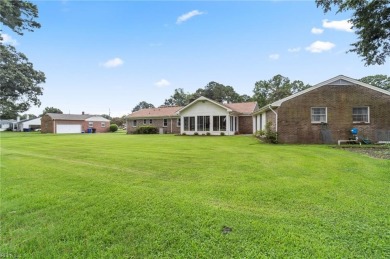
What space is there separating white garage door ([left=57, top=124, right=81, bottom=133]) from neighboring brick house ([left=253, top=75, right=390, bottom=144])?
131ft

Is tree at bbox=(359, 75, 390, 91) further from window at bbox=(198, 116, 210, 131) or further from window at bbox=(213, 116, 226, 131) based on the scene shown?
window at bbox=(198, 116, 210, 131)

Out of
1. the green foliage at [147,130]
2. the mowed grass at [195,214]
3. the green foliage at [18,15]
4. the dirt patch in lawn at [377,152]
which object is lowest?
the mowed grass at [195,214]

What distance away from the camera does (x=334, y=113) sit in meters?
15.7

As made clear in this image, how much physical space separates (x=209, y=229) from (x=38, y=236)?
7.96 ft

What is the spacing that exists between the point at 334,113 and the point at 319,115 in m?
0.94

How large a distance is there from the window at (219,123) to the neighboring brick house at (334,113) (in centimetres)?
990

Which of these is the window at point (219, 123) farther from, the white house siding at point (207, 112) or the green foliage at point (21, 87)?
the green foliage at point (21, 87)

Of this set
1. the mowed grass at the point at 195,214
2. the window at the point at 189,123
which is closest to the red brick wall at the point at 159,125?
the window at the point at 189,123

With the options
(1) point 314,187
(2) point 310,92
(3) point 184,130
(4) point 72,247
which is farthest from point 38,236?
(3) point 184,130

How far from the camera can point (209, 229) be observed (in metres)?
3.30

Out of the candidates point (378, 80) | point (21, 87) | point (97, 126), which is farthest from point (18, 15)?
point (378, 80)

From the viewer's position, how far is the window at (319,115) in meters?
15.8

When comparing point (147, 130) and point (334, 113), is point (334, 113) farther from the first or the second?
point (147, 130)

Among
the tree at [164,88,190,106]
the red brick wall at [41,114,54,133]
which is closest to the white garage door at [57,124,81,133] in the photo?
the red brick wall at [41,114,54,133]
